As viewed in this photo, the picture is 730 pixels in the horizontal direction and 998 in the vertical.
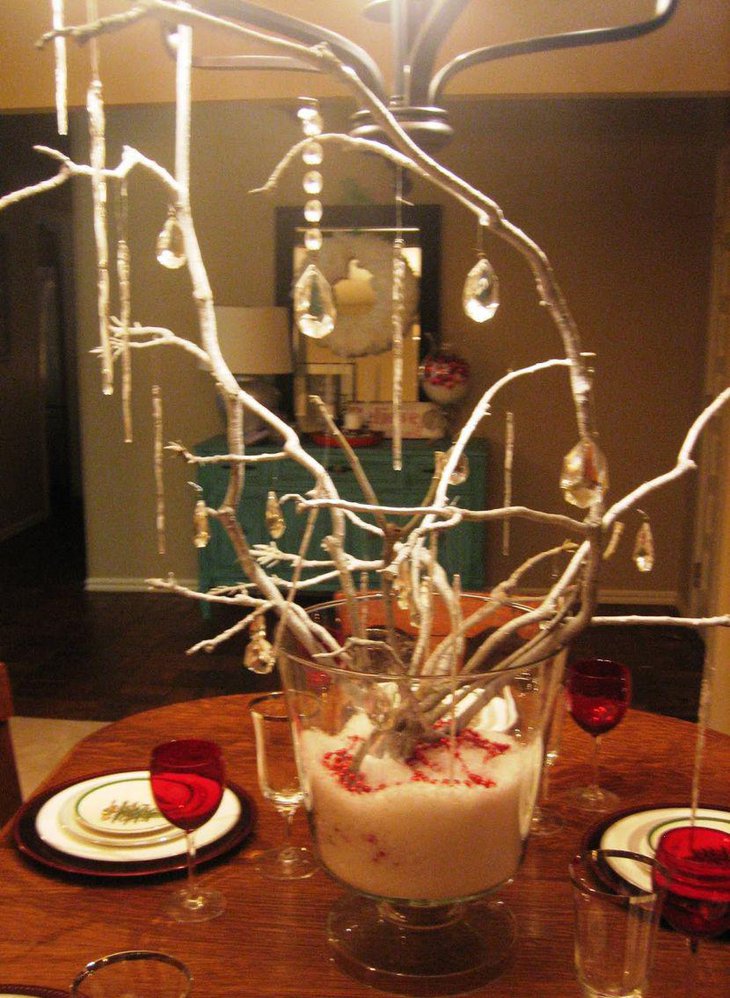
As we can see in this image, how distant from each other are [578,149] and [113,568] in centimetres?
298

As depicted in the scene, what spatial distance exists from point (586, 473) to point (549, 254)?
3869 millimetres

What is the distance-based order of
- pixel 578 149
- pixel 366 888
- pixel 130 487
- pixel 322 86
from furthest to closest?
pixel 130 487 → pixel 578 149 → pixel 322 86 → pixel 366 888

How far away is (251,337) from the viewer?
13.7 feet

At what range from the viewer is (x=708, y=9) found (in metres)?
2.87

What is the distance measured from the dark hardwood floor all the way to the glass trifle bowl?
241cm

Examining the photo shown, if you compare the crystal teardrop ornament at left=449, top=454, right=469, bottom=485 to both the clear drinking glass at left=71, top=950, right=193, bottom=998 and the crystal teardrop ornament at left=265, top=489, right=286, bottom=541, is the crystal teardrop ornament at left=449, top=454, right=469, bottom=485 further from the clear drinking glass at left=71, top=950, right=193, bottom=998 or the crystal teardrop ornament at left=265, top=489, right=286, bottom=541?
the clear drinking glass at left=71, top=950, right=193, bottom=998

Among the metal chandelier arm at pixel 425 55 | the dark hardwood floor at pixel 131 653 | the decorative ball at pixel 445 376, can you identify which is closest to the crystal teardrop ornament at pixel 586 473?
the metal chandelier arm at pixel 425 55

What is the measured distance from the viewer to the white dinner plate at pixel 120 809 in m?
1.13

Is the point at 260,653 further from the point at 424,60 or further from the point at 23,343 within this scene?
the point at 23,343

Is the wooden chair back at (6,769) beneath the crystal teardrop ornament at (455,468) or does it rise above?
beneath

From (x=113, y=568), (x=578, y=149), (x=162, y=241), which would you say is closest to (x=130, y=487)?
(x=113, y=568)

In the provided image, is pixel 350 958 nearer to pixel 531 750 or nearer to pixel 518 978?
pixel 518 978

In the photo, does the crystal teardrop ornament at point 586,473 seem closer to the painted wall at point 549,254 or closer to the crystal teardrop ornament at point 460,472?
the crystal teardrop ornament at point 460,472

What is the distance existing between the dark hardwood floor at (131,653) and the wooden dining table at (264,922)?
218cm
